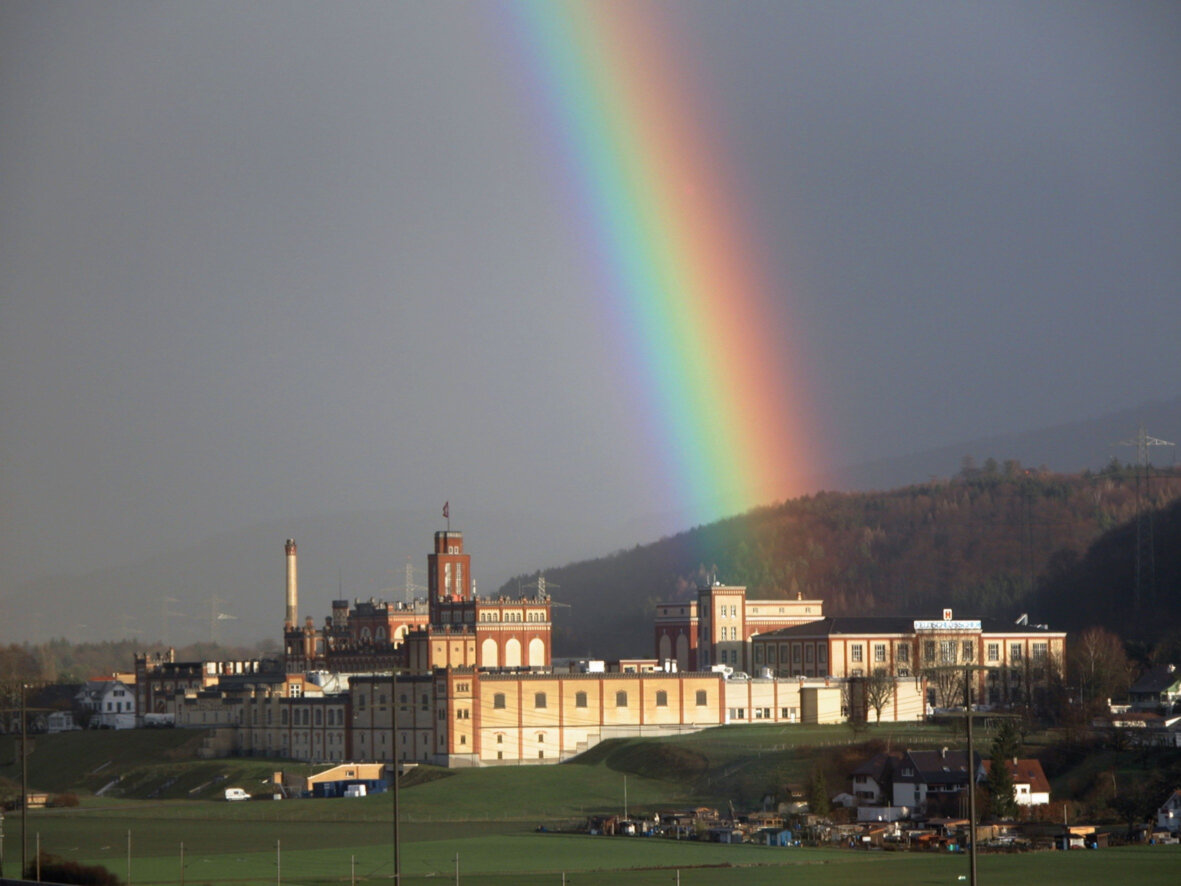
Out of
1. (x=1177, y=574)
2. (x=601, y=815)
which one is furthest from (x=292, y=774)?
(x=1177, y=574)

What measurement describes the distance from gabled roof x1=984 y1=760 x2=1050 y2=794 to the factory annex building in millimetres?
26147

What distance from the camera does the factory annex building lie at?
102 m

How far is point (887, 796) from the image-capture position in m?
78.9

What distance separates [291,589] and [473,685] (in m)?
47.8

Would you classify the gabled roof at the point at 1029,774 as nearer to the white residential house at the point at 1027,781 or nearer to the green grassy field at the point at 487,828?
the white residential house at the point at 1027,781

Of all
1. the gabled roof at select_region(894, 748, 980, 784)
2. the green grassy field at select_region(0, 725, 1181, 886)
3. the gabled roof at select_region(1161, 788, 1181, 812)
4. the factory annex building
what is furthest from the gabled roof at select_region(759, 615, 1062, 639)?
the gabled roof at select_region(1161, 788, 1181, 812)

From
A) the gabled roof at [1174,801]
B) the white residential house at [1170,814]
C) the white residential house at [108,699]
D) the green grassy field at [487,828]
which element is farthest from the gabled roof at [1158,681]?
the white residential house at [108,699]

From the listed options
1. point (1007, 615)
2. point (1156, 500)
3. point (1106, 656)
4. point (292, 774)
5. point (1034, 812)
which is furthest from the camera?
point (1156, 500)

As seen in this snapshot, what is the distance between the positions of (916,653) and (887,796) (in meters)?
41.6

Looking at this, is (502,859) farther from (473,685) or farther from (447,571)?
(447,571)

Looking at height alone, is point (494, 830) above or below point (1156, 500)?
below

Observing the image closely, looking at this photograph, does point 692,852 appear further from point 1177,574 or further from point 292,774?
point 1177,574

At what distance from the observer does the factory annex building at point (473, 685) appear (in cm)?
10244

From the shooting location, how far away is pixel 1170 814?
233 ft
